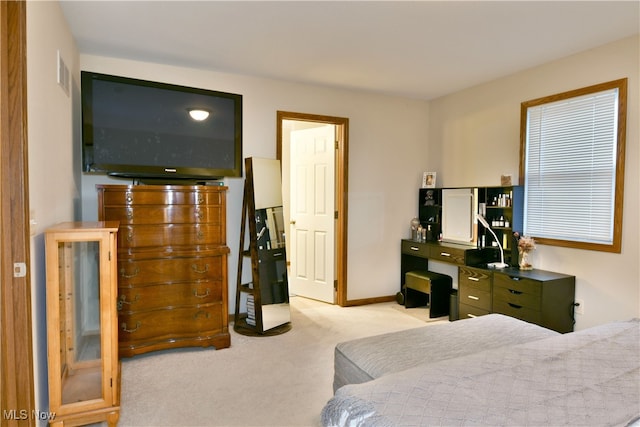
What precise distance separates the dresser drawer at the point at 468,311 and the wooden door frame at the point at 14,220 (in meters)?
3.38

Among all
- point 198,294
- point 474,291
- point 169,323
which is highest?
point 198,294

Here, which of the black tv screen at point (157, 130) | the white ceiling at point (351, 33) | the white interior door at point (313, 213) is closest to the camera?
the white ceiling at point (351, 33)

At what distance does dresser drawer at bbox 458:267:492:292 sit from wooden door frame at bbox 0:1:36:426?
3374mm

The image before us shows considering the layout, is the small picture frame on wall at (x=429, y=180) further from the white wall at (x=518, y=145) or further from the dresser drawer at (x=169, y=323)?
the dresser drawer at (x=169, y=323)

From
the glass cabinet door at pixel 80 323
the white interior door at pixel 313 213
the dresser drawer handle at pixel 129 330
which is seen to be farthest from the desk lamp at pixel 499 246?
the glass cabinet door at pixel 80 323

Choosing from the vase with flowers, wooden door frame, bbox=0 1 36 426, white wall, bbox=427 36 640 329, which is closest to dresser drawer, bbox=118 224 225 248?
wooden door frame, bbox=0 1 36 426

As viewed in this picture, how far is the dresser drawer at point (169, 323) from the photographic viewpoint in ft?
9.45

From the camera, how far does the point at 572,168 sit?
131 inches

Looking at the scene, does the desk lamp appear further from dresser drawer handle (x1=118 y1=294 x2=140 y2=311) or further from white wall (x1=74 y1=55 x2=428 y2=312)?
dresser drawer handle (x1=118 y1=294 x2=140 y2=311)

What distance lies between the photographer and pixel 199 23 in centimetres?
272

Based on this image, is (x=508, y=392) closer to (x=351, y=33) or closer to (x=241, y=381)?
(x=241, y=381)

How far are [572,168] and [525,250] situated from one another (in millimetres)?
808

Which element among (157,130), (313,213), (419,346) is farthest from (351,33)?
(313,213)

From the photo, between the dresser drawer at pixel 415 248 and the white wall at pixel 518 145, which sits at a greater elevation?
the white wall at pixel 518 145
